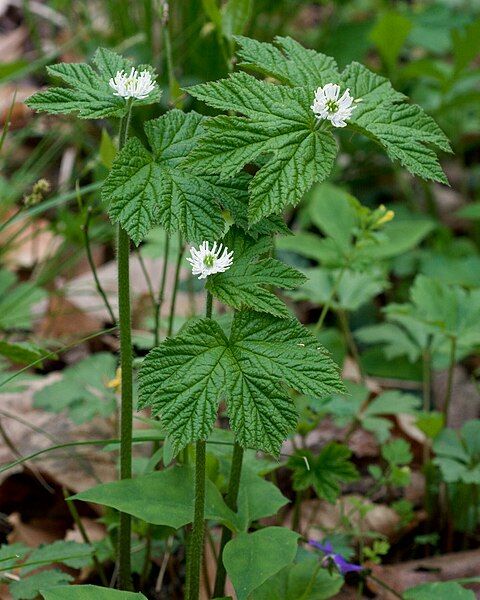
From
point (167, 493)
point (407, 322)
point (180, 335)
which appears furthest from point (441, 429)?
point (180, 335)

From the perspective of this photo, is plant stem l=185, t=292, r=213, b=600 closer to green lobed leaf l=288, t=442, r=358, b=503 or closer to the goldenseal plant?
the goldenseal plant

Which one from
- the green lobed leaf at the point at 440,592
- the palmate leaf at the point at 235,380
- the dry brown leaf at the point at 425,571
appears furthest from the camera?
the dry brown leaf at the point at 425,571

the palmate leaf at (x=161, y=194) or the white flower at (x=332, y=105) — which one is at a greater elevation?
the white flower at (x=332, y=105)

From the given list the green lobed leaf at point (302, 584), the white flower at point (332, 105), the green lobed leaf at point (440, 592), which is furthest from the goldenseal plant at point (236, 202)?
the green lobed leaf at point (440, 592)

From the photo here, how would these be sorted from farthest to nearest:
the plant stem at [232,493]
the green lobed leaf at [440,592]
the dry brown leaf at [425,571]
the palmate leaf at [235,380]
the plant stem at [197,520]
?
the dry brown leaf at [425,571] < the green lobed leaf at [440,592] < the plant stem at [232,493] < the plant stem at [197,520] < the palmate leaf at [235,380]

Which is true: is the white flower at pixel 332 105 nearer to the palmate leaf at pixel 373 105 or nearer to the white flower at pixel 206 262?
the palmate leaf at pixel 373 105

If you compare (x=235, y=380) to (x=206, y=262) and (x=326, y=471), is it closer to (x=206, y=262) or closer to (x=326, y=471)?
(x=206, y=262)

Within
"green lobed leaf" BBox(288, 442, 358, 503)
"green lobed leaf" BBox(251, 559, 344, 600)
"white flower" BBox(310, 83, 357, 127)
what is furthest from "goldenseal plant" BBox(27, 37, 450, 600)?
"green lobed leaf" BBox(288, 442, 358, 503)
